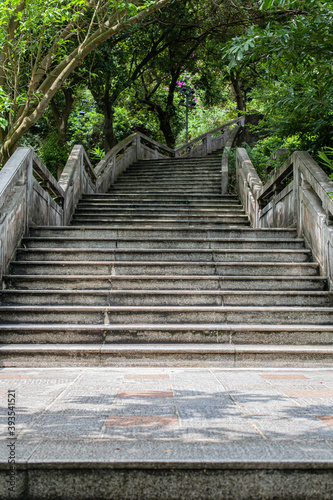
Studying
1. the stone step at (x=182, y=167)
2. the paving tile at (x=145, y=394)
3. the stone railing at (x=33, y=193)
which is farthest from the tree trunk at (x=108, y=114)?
the paving tile at (x=145, y=394)

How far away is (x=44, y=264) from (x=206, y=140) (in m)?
18.1

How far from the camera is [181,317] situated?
5117mm

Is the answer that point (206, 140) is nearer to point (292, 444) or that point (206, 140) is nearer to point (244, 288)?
point (244, 288)

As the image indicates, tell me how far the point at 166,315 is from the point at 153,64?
731 inches

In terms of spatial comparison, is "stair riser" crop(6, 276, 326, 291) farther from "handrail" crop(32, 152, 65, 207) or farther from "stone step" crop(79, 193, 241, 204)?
"stone step" crop(79, 193, 241, 204)

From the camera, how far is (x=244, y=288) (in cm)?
572

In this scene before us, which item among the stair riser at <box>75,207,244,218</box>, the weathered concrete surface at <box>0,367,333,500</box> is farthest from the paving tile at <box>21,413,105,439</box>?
the stair riser at <box>75,207,244,218</box>

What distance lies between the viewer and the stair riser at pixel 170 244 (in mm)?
6633

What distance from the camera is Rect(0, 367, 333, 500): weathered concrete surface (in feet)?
6.81

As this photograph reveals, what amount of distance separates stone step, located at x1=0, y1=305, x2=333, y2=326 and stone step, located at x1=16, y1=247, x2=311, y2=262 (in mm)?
1296

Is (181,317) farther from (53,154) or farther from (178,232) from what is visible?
(53,154)

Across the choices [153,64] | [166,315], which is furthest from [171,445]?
[153,64]

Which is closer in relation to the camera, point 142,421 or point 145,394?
point 142,421

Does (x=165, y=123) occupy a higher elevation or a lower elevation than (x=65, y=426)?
higher
